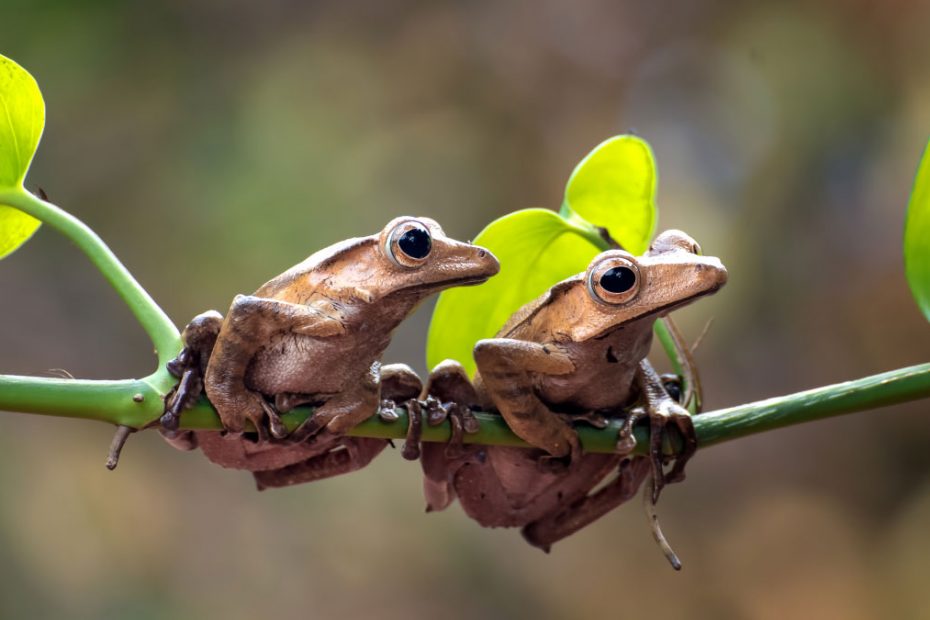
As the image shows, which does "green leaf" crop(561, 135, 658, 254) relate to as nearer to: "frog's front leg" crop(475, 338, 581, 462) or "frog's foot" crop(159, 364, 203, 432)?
"frog's front leg" crop(475, 338, 581, 462)

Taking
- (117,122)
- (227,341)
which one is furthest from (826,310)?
(227,341)

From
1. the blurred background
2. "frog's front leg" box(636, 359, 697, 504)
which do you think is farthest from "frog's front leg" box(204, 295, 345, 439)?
the blurred background

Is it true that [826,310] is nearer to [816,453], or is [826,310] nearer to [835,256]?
[835,256]

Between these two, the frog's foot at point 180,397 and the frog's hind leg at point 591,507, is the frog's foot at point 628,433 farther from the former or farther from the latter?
the frog's foot at point 180,397

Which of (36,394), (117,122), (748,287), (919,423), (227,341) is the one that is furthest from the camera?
(117,122)

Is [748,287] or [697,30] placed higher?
[697,30]

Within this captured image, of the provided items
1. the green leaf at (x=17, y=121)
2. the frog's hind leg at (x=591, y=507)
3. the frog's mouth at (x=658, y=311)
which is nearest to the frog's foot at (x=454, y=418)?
the frog's mouth at (x=658, y=311)
